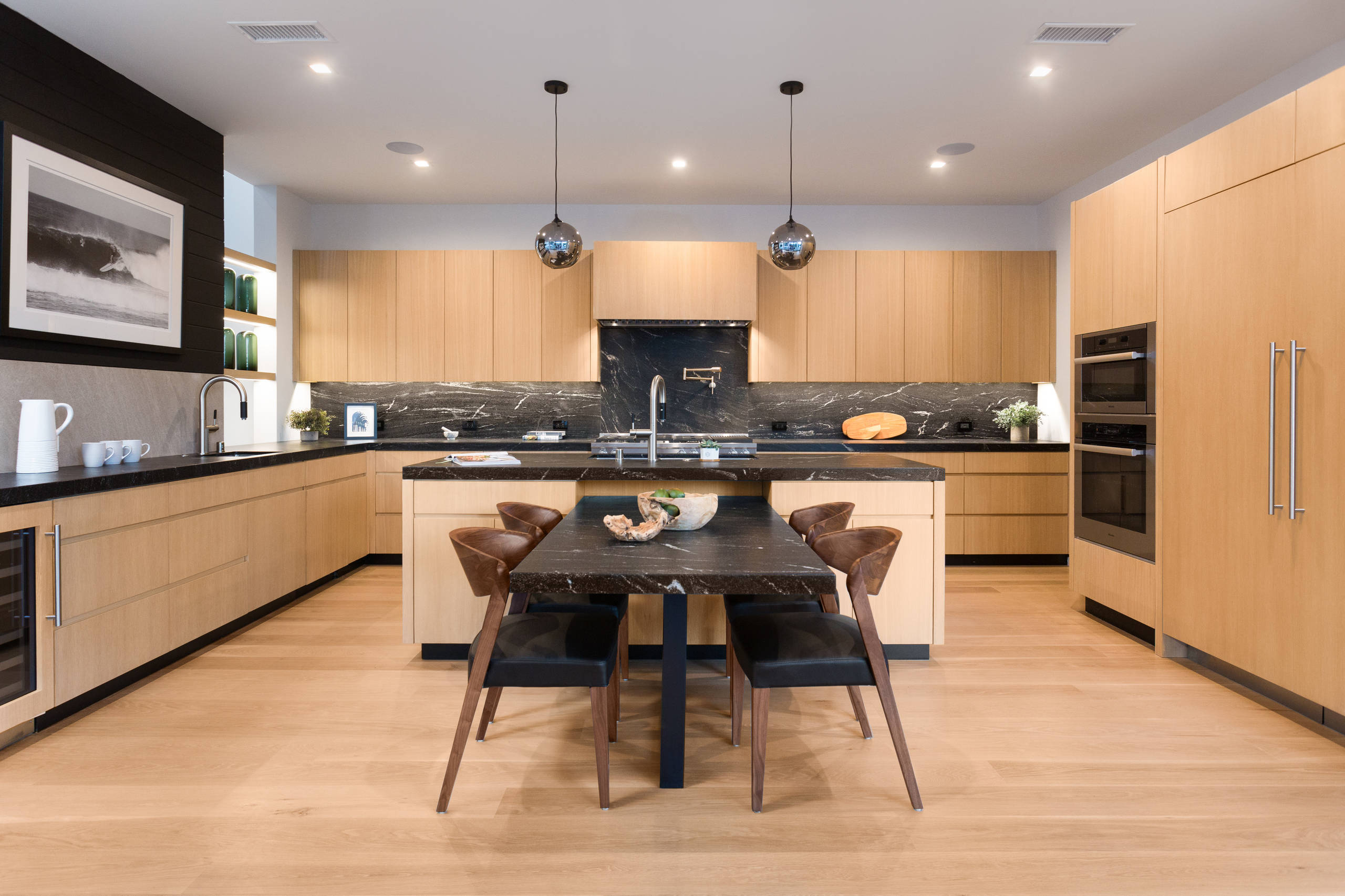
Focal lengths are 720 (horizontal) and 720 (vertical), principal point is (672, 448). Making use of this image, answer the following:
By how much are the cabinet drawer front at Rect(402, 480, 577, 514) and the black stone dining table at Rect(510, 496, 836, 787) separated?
2.28 ft

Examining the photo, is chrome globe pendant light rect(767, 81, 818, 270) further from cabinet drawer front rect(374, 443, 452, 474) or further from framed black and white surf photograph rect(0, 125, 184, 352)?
framed black and white surf photograph rect(0, 125, 184, 352)

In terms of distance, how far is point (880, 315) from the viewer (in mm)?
5738

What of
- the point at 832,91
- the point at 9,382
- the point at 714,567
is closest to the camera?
the point at 714,567

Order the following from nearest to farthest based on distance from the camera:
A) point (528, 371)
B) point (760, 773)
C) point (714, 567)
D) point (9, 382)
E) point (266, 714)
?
point (714, 567), point (760, 773), point (266, 714), point (9, 382), point (528, 371)

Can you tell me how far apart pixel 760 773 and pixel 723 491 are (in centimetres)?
161

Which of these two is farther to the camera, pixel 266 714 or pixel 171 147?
pixel 171 147

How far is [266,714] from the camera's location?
276cm

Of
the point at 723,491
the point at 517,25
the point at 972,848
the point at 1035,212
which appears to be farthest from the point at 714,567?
the point at 1035,212

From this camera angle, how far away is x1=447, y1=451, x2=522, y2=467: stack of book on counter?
3330mm

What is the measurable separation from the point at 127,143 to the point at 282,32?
45.6 inches

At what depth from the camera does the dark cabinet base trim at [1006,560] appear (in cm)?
547

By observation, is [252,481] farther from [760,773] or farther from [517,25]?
[760,773]

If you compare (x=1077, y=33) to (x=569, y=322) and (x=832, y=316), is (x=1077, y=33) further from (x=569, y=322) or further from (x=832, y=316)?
(x=569, y=322)

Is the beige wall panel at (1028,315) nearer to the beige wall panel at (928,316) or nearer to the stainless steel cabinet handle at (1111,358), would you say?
the beige wall panel at (928,316)
